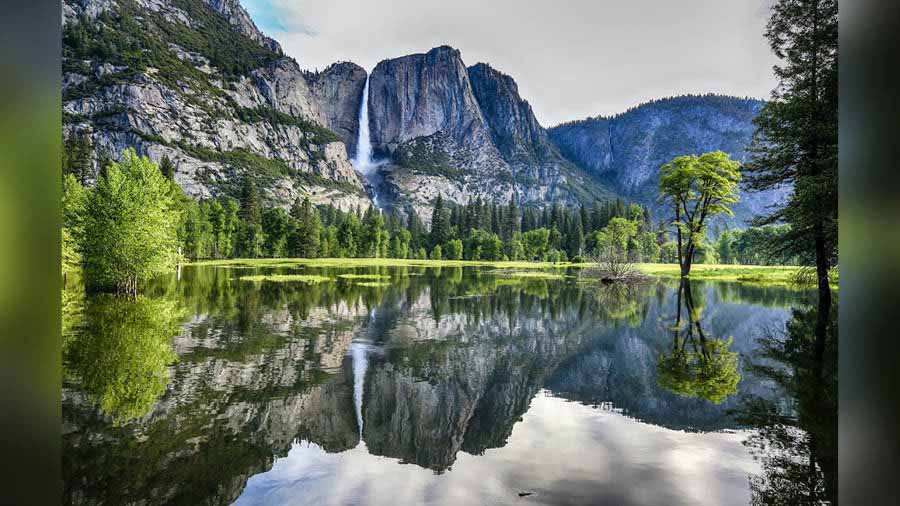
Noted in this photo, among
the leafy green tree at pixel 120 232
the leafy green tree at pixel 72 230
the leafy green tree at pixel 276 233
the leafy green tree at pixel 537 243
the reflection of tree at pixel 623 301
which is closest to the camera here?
the reflection of tree at pixel 623 301

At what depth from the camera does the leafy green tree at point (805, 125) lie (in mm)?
13555

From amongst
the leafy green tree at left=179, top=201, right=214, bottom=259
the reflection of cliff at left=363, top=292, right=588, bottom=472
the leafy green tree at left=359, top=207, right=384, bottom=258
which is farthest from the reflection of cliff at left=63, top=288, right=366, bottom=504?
the leafy green tree at left=359, top=207, right=384, bottom=258

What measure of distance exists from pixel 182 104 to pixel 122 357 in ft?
562

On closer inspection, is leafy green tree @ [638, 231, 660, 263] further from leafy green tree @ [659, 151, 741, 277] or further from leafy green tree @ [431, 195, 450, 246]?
leafy green tree @ [659, 151, 741, 277]

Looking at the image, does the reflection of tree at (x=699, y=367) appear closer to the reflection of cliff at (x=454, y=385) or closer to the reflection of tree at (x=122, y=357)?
the reflection of cliff at (x=454, y=385)

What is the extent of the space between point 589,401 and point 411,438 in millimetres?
3842

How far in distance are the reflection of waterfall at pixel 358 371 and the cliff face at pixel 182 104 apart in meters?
133

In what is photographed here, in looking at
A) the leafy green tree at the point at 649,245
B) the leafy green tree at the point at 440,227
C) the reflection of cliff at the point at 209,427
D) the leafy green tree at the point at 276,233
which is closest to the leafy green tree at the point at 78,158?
the leafy green tree at the point at 276,233

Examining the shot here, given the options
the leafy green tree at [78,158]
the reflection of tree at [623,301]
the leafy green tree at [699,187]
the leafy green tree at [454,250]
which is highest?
the leafy green tree at [78,158]

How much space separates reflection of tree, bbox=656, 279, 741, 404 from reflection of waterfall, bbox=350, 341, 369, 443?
20.4 feet

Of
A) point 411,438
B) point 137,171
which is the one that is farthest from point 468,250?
point 411,438
